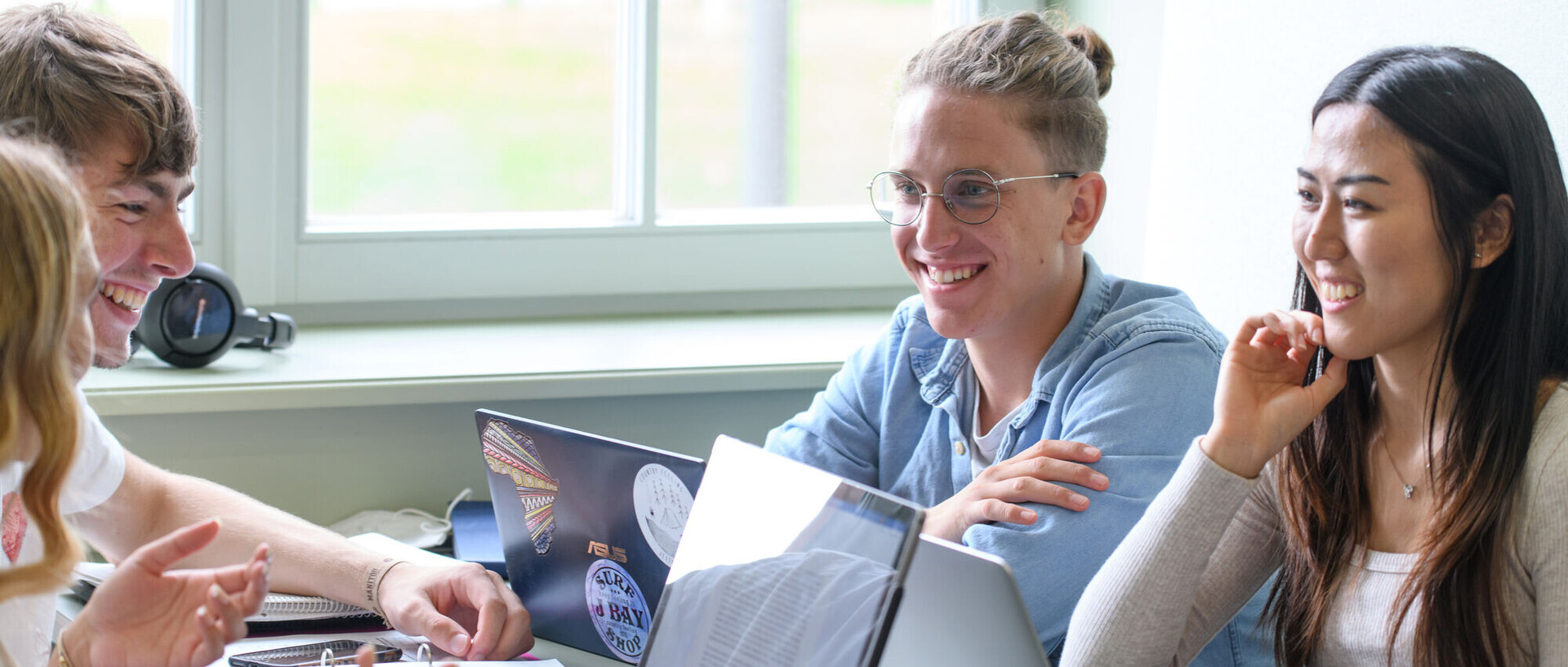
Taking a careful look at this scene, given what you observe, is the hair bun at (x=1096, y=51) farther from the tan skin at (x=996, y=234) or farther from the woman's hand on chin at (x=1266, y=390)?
the woman's hand on chin at (x=1266, y=390)

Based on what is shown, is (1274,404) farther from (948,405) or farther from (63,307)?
(63,307)

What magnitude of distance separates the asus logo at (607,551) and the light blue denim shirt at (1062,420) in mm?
305

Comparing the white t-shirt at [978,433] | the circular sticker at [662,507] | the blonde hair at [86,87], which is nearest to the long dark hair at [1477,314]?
the white t-shirt at [978,433]

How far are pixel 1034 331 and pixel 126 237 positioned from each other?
0.87 metres

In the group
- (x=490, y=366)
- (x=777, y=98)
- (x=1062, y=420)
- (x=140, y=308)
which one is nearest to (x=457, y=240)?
(x=490, y=366)

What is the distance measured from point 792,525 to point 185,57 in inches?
54.6

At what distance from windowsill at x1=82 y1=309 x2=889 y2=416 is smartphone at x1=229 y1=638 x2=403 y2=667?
545 mm

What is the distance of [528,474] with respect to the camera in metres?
1.22

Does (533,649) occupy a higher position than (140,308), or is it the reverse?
(140,308)

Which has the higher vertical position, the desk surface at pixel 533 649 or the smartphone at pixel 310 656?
the smartphone at pixel 310 656

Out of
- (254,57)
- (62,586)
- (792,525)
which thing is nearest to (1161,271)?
(792,525)

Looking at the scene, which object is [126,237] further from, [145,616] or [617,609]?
[617,609]

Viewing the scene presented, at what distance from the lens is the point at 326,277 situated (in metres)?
1.97

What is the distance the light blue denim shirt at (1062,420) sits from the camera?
1.17m
